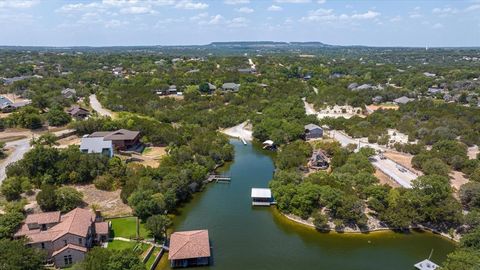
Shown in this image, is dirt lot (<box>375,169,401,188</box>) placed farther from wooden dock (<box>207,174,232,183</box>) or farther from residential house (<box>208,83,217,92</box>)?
residential house (<box>208,83,217,92</box>)

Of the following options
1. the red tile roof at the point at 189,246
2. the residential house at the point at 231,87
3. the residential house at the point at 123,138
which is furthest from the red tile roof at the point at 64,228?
the residential house at the point at 231,87

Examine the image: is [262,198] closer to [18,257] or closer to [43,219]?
[43,219]

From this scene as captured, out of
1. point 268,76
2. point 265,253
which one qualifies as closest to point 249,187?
point 265,253

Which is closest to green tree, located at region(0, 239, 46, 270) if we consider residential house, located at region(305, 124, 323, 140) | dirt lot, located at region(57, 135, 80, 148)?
dirt lot, located at region(57, 135, 80, 148)

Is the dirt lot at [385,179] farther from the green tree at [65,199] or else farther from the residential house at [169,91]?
the residential house at [169,91]

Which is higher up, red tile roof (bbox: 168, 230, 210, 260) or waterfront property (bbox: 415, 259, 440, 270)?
red tile roof (bbox: 168, 230, 210, 260)
